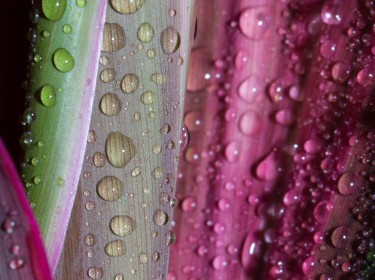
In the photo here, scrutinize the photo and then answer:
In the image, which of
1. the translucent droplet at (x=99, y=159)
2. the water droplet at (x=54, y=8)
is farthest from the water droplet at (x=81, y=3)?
the translucent droplet at (x=99, y=159)

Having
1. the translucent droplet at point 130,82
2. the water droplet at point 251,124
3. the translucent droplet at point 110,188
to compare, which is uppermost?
the translucent droplet at point 130,82

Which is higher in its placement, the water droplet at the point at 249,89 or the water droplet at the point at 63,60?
the water droplet at the point at 63,60

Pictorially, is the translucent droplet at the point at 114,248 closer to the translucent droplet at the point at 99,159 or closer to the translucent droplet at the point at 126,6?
the translucent droplet at the point at 99,159

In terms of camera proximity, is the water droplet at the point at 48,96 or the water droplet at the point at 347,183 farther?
the water droplet at the point at 347,183

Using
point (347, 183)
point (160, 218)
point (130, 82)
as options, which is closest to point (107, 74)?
point (130, 82)

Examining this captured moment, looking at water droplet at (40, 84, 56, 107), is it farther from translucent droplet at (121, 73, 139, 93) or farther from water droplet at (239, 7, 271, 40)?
water droplet at (239, 7, 271, 40)

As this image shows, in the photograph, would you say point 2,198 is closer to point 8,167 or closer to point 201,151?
point 8,167

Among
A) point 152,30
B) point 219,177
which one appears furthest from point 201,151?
point 152,30
